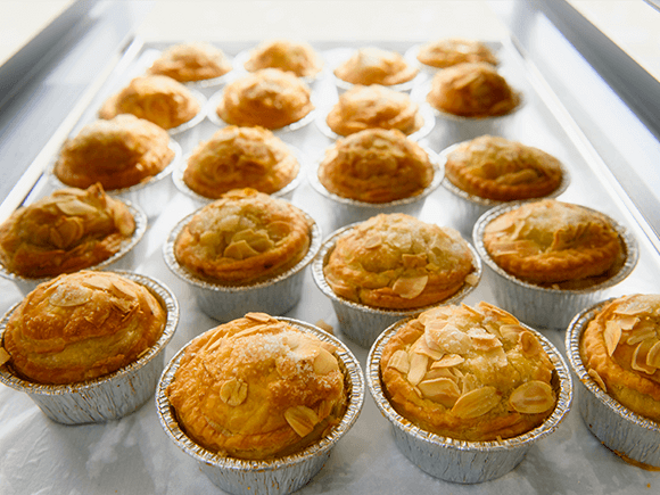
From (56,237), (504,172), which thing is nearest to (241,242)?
(56,237)

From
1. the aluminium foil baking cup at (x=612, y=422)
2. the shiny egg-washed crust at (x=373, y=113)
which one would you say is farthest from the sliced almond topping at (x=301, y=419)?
the shiny egg-washed crust at (x=373, y=113)

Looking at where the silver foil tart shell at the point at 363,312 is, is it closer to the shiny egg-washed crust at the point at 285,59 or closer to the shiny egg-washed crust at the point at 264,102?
the shiny egg-washed crust at the point at 264,102

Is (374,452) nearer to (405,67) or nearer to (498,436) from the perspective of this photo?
(498,436)

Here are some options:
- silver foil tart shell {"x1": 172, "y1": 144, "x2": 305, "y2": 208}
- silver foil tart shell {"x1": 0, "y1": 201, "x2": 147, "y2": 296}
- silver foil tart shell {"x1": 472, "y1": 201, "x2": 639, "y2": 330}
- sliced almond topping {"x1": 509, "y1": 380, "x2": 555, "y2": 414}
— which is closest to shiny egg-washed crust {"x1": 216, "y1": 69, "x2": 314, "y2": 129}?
silver foil tart shell {"x1": 172, "y1": 144, "x2": 305, "y2": 208}

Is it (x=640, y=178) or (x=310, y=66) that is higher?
(x=640, y=178)

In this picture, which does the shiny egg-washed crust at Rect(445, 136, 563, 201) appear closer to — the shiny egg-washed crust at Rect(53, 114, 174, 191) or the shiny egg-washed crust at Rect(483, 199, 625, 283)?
the shiny egg-washed crust at Rect(483, 199, 625, 283)

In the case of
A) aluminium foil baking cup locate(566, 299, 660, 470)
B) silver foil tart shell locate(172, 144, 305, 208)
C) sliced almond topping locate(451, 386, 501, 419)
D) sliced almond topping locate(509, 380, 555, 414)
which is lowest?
aluminium foil baking cup locate(566, 299, 660, 470)

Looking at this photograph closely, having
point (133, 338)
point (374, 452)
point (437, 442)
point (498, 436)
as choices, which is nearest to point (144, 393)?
point (133, 338)
